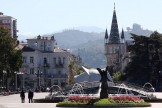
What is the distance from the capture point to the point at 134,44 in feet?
407

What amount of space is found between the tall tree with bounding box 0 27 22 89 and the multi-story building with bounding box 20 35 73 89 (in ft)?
181

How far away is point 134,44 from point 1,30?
3999cm

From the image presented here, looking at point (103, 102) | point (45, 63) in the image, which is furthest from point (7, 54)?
point (45, 63)

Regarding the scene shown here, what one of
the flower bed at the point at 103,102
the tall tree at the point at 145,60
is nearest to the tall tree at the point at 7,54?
the tall tree at the point at 145,60

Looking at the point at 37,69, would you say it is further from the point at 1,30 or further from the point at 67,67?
the point at 1,30

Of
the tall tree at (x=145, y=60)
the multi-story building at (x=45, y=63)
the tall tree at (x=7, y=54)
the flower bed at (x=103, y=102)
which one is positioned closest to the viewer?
the flower bed at (x=103, y=102)

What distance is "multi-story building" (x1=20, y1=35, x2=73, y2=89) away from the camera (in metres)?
149

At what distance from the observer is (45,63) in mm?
152375

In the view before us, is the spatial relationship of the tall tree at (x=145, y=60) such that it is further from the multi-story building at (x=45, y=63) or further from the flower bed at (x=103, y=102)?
the flower bed at (x=103, y=102)

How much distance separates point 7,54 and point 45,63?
201ft

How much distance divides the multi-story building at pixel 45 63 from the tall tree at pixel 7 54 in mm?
55135

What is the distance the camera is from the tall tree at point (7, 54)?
9038 cm

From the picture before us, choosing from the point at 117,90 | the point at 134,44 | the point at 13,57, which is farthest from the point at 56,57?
the point at 117,90

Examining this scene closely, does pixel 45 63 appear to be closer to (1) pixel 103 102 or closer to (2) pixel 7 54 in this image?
(2) pixel 7 54
